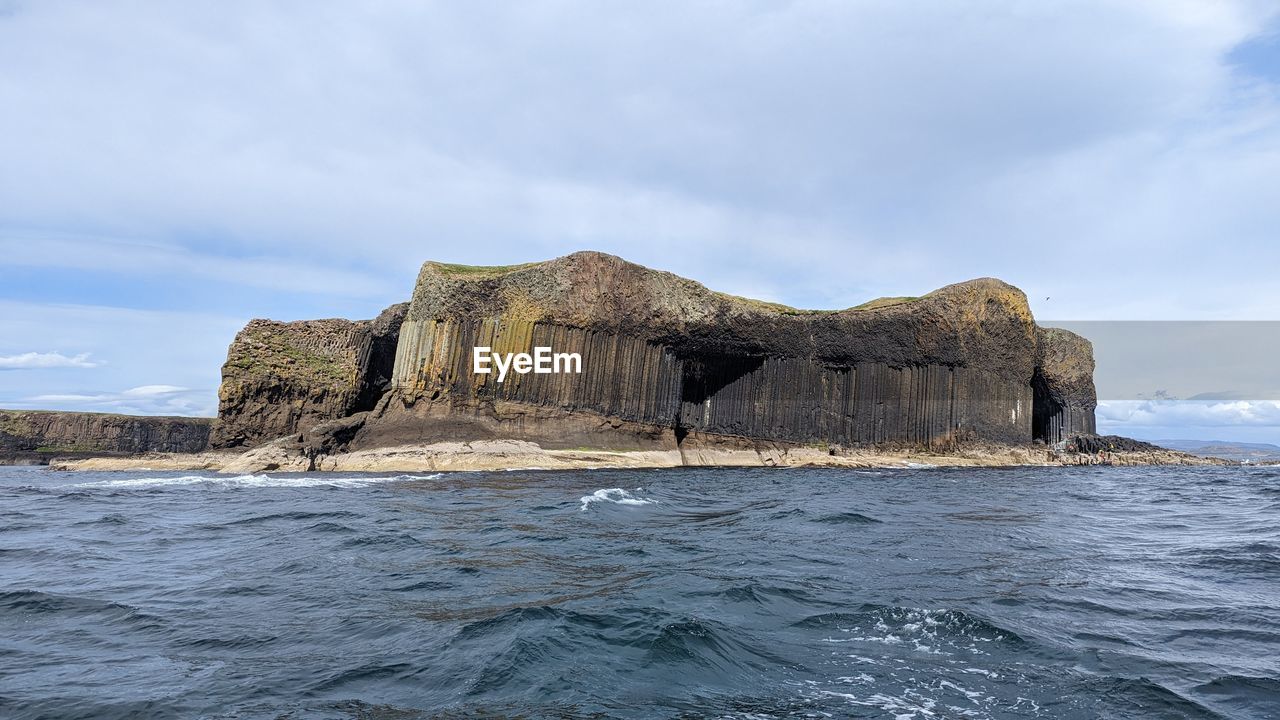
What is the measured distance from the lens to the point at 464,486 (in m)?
25.0

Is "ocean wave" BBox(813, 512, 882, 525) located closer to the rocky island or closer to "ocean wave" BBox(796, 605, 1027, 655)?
"ocean wave" BBox(796, 605, 1027, 655)

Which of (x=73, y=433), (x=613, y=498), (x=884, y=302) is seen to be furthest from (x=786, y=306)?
(x=73, y=433)

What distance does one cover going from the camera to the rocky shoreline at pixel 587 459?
1431 inches

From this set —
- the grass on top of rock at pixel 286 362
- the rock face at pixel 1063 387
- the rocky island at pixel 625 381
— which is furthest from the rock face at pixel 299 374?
the rock face at pixel 1063 387

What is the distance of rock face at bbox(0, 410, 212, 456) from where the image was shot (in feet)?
223

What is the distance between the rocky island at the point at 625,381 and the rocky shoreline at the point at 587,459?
146mm

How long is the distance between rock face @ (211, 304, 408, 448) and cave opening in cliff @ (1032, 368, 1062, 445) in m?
48.1

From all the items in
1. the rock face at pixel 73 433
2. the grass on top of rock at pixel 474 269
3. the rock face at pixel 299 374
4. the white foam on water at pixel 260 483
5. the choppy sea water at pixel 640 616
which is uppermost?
the grass on top of rock at pixel 474 269

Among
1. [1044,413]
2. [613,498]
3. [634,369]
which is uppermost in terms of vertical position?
[634,369]

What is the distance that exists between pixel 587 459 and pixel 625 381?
599 centimetres

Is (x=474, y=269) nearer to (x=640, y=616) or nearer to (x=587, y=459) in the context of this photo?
(x=587, y=459)

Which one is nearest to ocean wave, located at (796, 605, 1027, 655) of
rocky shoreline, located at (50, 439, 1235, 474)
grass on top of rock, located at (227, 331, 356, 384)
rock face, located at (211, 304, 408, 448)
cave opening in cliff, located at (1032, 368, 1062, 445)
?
rocky shoreline, located at (50, 439, 1235, 474)

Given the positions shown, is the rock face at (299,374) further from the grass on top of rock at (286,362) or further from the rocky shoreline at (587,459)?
the rocky shoreline at (587,459)

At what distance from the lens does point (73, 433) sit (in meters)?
69.5
